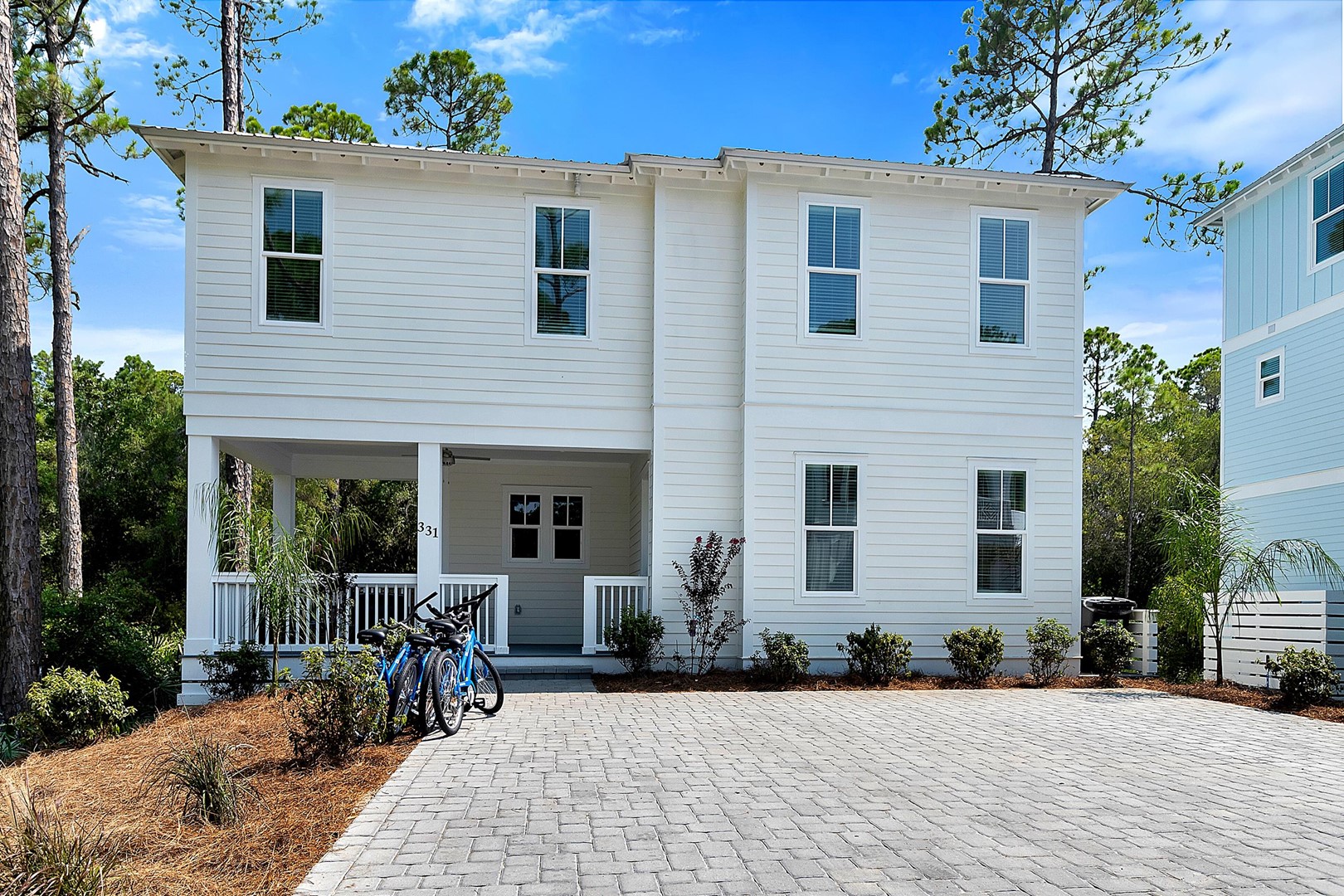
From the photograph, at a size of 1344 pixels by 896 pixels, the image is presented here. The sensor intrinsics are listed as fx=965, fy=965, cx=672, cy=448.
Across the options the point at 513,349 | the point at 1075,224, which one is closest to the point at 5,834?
the point at 513,349

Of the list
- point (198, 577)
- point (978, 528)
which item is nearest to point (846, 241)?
point (978, 528)

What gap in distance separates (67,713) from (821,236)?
983cm

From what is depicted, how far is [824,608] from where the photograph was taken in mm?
12188

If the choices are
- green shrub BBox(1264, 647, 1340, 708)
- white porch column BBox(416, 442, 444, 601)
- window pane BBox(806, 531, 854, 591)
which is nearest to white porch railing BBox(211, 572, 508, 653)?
white porch column BBox(416, 442, 444, 601)

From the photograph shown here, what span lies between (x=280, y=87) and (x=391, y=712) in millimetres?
16750

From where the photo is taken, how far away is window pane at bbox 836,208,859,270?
12.5m

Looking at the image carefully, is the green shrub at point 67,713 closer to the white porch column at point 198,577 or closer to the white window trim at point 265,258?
the white porch column at point 198,577

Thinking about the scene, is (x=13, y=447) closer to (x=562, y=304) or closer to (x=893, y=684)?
(x=562, y=304)

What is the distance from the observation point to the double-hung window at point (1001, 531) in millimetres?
12523

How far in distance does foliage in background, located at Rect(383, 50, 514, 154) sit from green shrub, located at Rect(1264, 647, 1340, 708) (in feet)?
58.2

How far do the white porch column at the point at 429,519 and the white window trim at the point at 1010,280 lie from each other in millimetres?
7064

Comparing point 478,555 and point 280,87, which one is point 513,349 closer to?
point 478,555

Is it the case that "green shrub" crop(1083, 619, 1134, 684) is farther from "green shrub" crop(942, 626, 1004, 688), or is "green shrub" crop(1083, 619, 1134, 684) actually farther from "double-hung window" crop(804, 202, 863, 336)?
"double-hung window" crop(804, 202, 863, 336)

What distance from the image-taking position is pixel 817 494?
12289 millimetres
